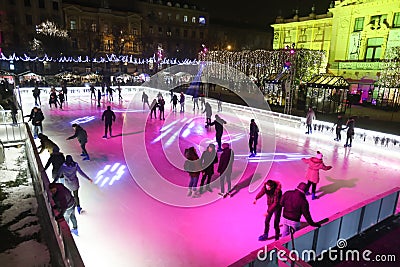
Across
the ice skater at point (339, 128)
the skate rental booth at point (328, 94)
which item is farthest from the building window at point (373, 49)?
the ice skater at point (339, 128)

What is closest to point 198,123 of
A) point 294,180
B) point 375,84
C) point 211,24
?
point 294,180

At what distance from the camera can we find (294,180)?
7723 millimetres

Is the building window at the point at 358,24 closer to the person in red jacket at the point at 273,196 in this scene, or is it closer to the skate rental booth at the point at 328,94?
the skate rental booth at the point at 328,94

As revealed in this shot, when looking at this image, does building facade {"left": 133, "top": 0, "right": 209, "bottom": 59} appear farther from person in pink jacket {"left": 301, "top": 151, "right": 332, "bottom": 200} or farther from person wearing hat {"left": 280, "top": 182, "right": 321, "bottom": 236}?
person wearing hat {"left": 280, "top": 182, "right": 321, "bottom": 236}

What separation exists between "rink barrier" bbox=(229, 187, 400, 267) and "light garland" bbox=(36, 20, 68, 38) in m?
45.5

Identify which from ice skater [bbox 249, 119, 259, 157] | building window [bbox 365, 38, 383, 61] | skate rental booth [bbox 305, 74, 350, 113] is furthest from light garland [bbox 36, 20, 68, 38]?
ice skater [bbox 249, 119, 259, 157]

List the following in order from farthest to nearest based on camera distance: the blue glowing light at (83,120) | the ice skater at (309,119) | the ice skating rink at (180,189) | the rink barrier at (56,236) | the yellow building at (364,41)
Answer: the yellow building at (364,41) < the blue glowing light at (83,120) < the ice skater at (309,119) < the ice skating rink at (180,189) < the rink barrier at (56,236)

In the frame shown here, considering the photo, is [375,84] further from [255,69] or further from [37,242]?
[37,242]

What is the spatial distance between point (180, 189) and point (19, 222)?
3.42 metres

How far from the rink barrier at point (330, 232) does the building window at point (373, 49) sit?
2662 centimetres

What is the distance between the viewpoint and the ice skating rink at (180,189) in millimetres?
4730

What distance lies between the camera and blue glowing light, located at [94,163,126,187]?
288 inches

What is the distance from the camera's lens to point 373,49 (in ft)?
89.9

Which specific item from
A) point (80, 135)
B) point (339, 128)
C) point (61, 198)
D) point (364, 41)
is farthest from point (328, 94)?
point (61, 198)
